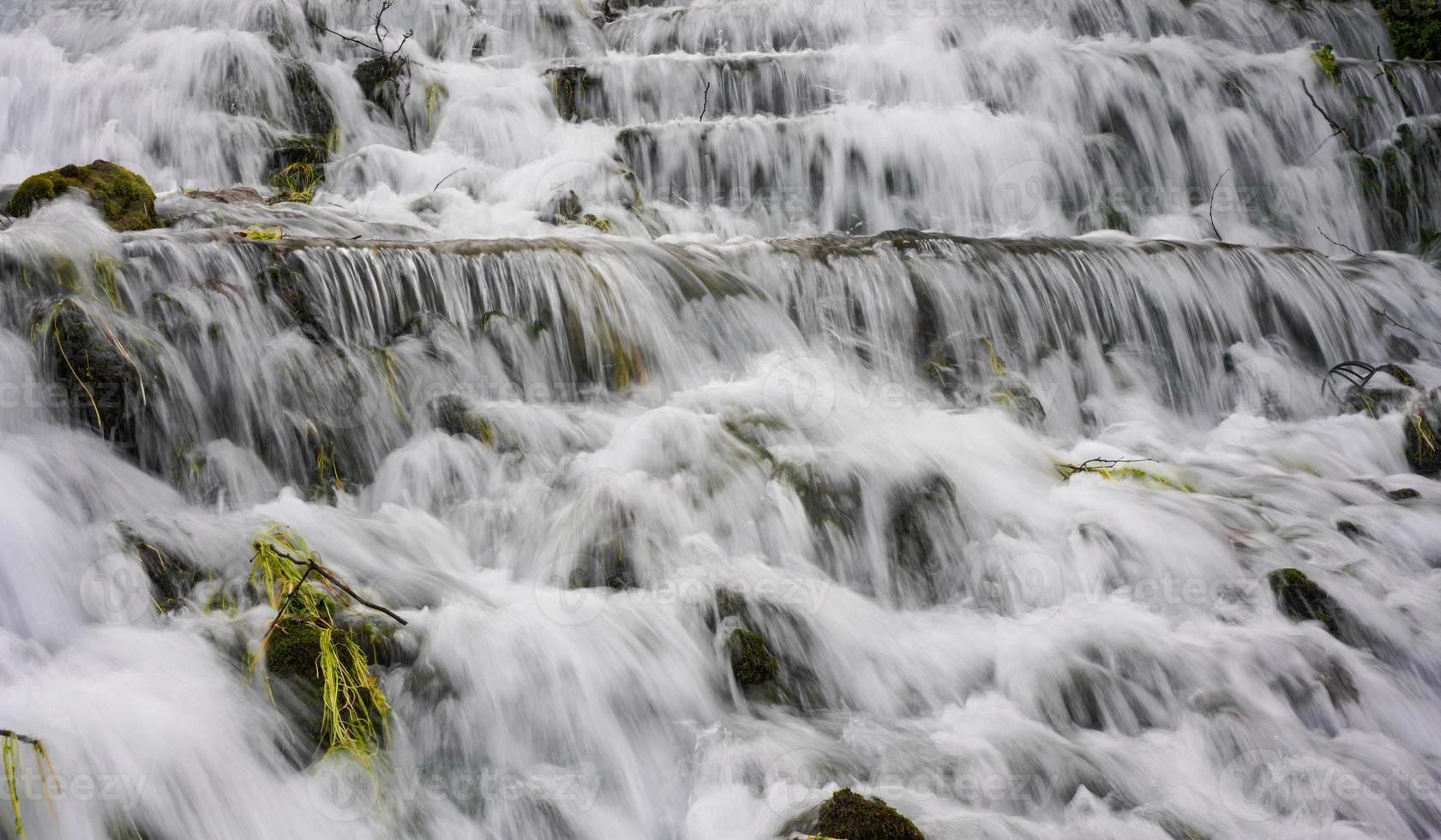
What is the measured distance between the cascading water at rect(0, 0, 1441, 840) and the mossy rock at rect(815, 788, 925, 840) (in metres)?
0.12

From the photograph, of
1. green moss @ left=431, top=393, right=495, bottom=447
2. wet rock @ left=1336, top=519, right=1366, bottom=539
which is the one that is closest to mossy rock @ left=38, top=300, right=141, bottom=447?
green moss @ left=431, top=393, right=495, bottom=447

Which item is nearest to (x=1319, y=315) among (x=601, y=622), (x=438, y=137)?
(x=601, y=622)

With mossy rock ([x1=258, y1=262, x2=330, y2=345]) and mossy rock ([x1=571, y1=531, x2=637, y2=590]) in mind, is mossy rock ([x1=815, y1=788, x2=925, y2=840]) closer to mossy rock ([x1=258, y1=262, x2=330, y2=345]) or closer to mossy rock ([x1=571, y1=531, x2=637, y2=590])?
mossy rock ([x1=571, y1=531, x2=637, y2=590])

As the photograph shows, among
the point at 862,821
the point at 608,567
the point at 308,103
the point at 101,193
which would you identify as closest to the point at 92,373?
the point at 101,193

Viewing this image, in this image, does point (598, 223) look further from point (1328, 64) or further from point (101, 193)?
point (1328, 64)

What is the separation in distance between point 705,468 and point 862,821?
6.85 feet

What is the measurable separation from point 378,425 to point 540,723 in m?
1.99

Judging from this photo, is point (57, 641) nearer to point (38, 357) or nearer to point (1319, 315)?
point (38, 357)

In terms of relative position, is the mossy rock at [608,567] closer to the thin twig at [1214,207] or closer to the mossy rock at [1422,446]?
the mossy rock at [1422,446]

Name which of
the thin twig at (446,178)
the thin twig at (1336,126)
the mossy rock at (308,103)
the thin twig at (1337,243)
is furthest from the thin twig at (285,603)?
the thin twig at (1336,126)

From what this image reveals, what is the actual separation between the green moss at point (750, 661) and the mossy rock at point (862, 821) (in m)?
0.79

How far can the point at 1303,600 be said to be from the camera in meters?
4.12

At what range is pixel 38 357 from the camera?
409 centimetres

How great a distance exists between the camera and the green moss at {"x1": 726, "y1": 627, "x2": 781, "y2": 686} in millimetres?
3641
